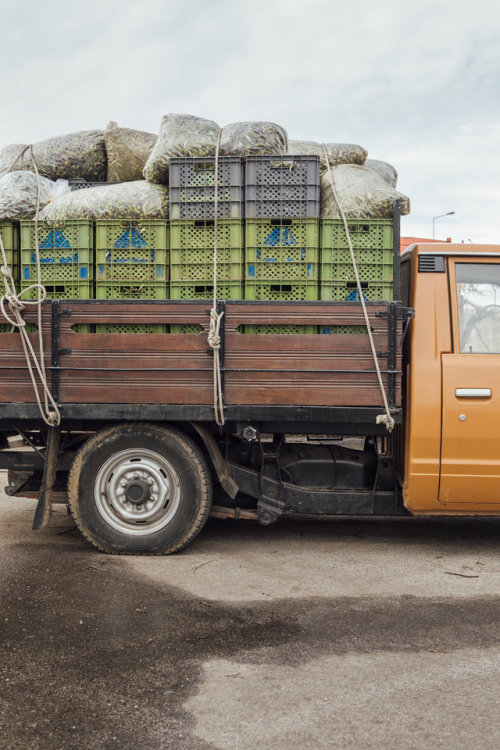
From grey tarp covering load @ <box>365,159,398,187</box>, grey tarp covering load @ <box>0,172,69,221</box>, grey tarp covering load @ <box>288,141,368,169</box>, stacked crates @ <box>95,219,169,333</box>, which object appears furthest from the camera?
grey tarp covering load @ <box>365,159,398,187</box>

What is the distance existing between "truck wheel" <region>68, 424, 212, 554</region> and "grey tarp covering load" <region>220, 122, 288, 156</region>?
2101 mm

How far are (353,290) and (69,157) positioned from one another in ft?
10.7

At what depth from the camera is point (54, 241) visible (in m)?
5.12

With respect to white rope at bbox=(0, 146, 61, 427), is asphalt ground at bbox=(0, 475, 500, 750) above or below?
below

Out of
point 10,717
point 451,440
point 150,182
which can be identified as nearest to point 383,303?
point 451,440

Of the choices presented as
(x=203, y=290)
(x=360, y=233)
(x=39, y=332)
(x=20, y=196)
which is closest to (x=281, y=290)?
(x=203, y=290)

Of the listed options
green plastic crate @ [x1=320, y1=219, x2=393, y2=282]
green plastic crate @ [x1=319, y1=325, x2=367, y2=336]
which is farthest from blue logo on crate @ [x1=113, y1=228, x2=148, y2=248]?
green plastic crate @ [x1=319, y1=325, x2=367, y2=336]

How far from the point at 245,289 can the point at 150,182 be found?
1185mm

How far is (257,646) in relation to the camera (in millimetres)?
3662

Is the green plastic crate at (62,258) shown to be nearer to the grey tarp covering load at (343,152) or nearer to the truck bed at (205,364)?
the truck bed at (205,364)

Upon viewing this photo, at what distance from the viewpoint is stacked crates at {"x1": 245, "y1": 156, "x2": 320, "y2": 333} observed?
496 cm

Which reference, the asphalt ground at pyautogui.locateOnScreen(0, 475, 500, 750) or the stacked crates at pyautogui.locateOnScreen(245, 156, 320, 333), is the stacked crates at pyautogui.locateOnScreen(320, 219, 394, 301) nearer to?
the stacked crates at pyautogui.locateOnScreen(245, 156, 320, 333)

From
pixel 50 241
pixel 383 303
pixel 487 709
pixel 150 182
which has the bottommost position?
pixel 487 709

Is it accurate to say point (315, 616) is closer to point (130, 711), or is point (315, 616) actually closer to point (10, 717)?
point (130, 711)
